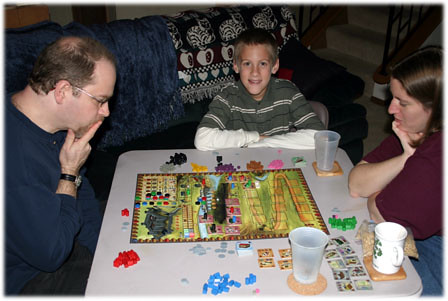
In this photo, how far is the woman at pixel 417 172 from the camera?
1438 millimetres

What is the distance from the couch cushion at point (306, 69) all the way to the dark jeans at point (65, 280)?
207 centimetres

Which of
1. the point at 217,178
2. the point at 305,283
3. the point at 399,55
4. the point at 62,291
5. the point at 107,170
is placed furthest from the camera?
the point at 399,55

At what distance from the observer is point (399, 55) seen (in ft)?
14.8

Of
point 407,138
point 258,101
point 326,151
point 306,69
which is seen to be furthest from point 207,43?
point 407,138

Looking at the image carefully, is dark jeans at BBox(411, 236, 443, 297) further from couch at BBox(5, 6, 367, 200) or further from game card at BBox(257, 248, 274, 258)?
couch at BBox(5, 6, 367, 200)

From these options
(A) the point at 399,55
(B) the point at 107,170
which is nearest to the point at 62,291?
(B) the point at 107,170

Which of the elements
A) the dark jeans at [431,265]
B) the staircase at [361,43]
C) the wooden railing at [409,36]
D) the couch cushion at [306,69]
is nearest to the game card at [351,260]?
the dark jeans at [431,265]

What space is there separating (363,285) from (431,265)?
44 cm

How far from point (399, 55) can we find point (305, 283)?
3775 mm

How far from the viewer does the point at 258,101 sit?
95.7 inches

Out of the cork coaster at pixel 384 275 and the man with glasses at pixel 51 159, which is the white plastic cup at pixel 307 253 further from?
the man with glasses at pixel 51 159

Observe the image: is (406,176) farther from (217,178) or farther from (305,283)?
(217,178)

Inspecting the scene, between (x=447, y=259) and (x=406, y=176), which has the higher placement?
(x=406, y=176)

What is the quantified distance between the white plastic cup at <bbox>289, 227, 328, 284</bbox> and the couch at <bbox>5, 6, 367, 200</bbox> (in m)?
1.44
